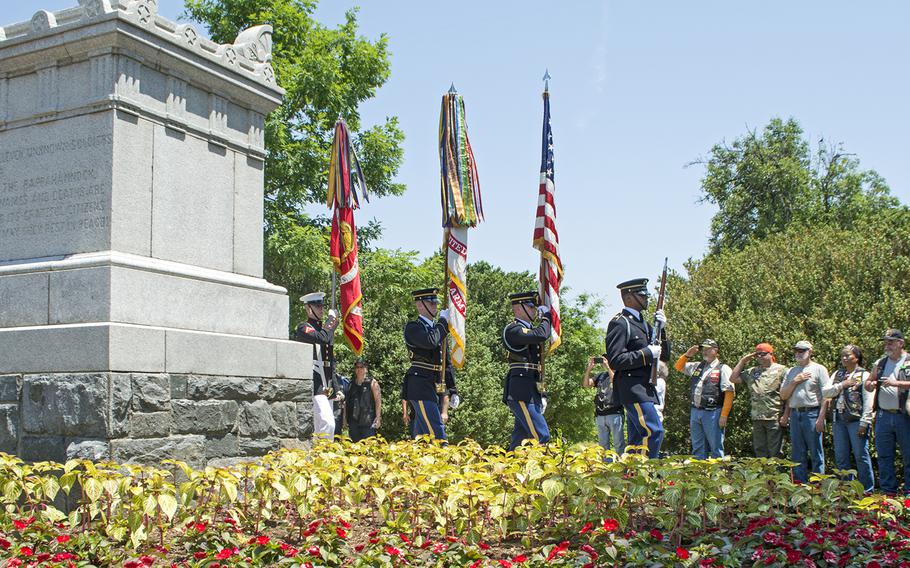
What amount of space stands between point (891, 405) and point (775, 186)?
27830mm

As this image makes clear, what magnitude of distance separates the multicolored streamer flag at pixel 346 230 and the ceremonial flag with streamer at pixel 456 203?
1229 mm

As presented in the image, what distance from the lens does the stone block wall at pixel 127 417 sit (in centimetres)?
620

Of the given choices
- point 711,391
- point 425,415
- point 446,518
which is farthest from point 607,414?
point 446,518

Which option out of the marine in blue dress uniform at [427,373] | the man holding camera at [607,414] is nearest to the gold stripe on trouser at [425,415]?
the marine in blue dress uniform at [427,373]

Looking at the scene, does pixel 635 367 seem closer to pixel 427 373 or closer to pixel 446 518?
pixel 427 373

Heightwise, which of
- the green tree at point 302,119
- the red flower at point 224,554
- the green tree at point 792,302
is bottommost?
the red flower at point 224,554

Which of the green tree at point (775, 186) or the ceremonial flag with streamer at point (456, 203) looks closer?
the ceremonial flag with streamer at point (456, 203)

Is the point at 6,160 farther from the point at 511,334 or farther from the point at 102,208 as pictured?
the point at 511,334

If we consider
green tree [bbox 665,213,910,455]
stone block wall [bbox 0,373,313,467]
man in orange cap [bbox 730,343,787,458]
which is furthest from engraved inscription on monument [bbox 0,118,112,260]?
green tree [bbox 665,213,910,455]

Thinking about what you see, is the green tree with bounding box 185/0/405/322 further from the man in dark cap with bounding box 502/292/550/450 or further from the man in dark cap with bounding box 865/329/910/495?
the man in dark cap with bounding box 865/329/910/495

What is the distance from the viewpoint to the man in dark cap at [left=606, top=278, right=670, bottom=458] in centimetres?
881

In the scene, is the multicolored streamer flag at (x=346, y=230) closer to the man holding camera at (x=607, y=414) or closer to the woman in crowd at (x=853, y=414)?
the man holding camera at (x=607, y=414)

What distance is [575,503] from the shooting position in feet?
17.6

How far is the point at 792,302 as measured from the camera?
15914mm
